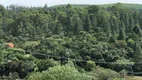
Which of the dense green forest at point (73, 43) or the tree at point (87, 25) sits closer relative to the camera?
the dense green forest at point (73, 43)

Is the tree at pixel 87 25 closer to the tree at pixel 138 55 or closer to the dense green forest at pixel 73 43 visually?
the dense green forest at pixel 73 43

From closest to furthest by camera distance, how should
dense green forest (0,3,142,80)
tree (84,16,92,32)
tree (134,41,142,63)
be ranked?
1. dense green forest (0,3,142,80)
2. tree (134,41,142,63)
3. tree (84,16,92,32)

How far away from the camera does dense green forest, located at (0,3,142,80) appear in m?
32.2

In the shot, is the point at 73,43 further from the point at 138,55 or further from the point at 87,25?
the point at 138,55

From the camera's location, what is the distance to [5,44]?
39.5m

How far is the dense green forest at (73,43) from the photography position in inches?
1266

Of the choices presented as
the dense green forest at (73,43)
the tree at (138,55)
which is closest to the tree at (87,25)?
the dense green forest at (73,43)

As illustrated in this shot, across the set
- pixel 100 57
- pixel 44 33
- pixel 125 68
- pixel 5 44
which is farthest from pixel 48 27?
pixel 125 68

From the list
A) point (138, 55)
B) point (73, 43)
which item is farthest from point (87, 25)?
point (138, 55)

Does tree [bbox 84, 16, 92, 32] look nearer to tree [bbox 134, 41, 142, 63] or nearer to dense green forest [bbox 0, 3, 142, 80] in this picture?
dense green forest [bbox 0, 3, 142, 80]

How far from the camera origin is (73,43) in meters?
39.6

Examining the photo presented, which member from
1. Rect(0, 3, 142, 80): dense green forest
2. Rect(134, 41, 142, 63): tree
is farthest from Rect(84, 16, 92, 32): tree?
Rect(134, 41, 142, 63): tree

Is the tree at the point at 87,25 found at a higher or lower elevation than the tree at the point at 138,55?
higher

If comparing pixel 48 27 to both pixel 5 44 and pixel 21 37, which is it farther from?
pixel 5 44
